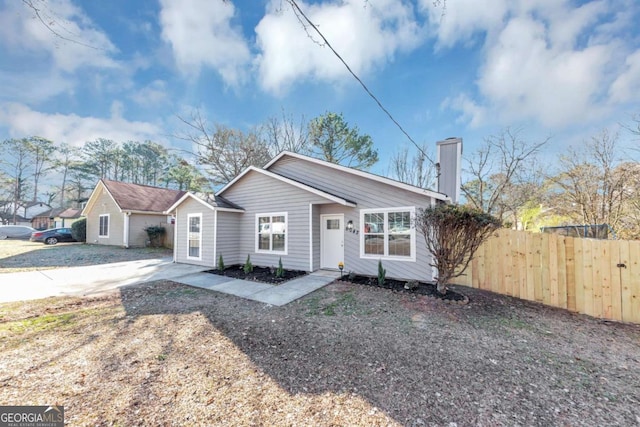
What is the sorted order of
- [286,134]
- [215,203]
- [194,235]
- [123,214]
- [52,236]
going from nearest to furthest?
[215,203]
[194,235]
[123,214]
[52,236]
[286,134]

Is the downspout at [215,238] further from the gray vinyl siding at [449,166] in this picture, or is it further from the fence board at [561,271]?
the fence board at [561,271]

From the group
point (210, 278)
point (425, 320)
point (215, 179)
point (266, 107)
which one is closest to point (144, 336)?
point (210, 278)

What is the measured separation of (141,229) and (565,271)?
21059mm

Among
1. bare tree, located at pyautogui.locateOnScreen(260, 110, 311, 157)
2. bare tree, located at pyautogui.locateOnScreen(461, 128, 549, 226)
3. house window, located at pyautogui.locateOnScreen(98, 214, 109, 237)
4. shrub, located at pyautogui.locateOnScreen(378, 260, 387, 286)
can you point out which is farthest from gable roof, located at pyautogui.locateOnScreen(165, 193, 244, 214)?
house window, located at pyautogui.locateOnScreen(98, 214, 109, 237)

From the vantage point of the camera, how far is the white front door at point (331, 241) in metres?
8.64

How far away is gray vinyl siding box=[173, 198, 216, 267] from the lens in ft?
31.9

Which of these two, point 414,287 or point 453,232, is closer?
point 453,232

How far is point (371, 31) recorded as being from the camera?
538 cm

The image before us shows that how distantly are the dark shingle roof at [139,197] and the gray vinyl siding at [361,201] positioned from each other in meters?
13.5

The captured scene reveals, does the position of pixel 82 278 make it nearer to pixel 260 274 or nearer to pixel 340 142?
pixel 260 274

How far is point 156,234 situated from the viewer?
16.8m

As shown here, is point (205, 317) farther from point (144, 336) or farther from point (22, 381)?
point (22, 381)

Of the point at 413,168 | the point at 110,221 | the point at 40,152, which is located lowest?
the point at 110,221

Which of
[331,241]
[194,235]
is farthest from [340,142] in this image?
[194,235]
